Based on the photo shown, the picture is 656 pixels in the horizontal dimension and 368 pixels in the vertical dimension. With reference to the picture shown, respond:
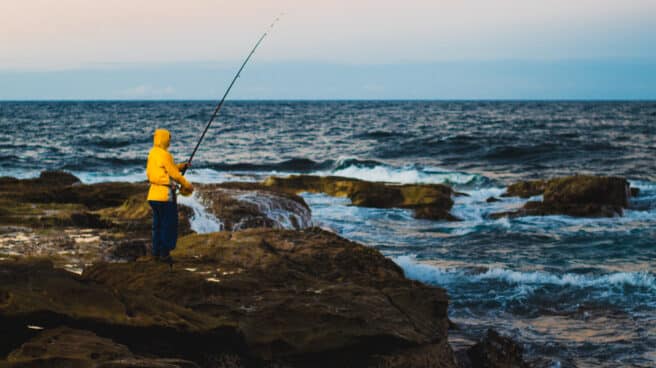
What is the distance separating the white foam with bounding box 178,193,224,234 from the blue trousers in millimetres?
3088

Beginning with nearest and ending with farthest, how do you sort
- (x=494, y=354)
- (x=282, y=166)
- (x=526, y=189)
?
(x=494, y=354) → (x=526, y=189) → (x=282, y=166)

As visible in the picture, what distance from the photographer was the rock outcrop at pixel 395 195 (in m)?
15.8

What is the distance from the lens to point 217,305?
527cm

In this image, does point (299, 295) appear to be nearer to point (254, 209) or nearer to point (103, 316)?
point (103, 316)

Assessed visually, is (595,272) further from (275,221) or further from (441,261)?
(275,221)

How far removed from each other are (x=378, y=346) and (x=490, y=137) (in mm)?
37067

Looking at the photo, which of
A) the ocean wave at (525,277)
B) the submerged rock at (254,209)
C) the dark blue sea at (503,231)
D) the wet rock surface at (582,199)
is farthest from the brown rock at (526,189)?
the submerged rock at (254,209)

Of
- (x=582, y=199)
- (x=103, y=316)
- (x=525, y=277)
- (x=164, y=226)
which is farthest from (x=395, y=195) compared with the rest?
(x=103, y=316)

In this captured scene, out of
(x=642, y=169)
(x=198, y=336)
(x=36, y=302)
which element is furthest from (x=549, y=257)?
(x=642, y=169)

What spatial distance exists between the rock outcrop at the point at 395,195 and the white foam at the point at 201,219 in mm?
6763

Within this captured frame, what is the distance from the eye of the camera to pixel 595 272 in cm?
1039

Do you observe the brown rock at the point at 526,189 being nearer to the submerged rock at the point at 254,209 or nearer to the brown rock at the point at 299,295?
the submerged rock at the point at 254,209

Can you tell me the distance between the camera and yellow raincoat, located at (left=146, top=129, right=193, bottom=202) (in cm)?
612

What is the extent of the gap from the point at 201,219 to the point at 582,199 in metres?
10.1
